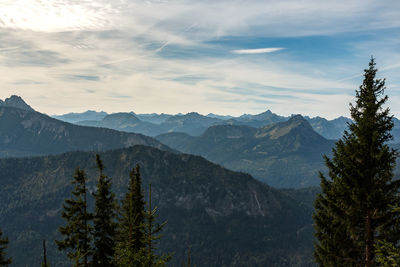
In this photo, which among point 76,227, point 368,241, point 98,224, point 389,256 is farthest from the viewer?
point 98,224

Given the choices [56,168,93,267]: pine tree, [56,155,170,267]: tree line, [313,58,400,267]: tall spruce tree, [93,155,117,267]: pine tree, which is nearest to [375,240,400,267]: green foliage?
[313,58,400,267]: tall spruce tree

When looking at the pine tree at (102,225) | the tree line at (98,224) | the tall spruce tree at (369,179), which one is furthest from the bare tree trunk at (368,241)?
the pine tree at (102,225)

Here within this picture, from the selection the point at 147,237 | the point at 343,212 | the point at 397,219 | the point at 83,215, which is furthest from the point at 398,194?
the point at 83,215

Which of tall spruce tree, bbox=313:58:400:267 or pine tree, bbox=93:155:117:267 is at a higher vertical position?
tall spruce tree, bbox=313:58:400:267

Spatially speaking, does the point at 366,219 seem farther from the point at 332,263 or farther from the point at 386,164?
the point at 332,263

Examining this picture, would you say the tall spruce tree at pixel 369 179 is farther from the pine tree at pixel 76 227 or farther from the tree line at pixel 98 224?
the pine tree at pixel 76 227

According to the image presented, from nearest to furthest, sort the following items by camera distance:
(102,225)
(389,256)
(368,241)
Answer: (389,256), (368,241), (102,225)

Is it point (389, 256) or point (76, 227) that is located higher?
point (389, 256)

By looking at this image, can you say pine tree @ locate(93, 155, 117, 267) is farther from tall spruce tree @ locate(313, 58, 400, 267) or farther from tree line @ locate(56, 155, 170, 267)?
tall spruce tree @ locate(313, 58, 400, 267)

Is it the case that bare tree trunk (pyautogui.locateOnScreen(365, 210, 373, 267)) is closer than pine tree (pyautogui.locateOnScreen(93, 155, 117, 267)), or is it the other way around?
bare tree trunk (pyautogui.locateOnScreen(365, 210, 373, 267))

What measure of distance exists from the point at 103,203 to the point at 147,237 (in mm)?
15529

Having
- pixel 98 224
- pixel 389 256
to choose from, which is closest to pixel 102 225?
pixel 98 224

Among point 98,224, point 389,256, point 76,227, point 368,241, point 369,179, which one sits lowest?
point 98,224

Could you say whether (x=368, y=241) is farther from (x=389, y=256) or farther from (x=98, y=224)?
(x=98, y=224)
